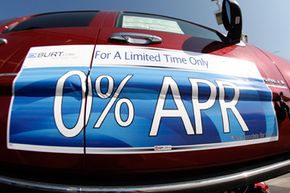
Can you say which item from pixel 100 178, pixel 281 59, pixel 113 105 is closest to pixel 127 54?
pixel 113 105

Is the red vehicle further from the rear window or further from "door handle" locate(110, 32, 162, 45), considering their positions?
the rear window

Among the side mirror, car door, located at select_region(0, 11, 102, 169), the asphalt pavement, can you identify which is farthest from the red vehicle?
the asphalt pavement

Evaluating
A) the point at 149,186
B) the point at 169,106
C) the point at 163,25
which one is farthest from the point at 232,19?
the point at 149,186

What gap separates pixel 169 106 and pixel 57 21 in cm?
107

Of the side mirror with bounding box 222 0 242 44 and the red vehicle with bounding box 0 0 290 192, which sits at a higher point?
the side mirror with bounding box 222 0 242 44

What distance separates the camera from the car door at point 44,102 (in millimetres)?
1287

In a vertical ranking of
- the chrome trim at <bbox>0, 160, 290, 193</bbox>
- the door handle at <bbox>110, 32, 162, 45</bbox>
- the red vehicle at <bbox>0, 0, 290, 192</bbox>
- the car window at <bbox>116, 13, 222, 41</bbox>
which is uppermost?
the car window at <bbox>116, 13, 222, 41</bbox>

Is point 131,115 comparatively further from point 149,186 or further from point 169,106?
point 149,186

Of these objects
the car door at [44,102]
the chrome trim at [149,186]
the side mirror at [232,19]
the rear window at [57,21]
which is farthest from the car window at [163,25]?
the chrome trim at [149,186]

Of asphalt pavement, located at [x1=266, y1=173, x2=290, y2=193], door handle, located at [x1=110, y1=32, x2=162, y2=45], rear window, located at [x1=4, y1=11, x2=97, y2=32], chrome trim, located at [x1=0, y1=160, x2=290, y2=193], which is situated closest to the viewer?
chrome trim, located at [x1=0, y1=160, x2=290, y2=193]

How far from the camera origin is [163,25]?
211cm

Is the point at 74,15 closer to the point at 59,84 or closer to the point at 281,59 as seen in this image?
the point at 59,84

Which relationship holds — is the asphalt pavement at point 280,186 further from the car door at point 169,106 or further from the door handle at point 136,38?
the door handle at point 136,38

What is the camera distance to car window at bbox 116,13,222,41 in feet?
6.45
